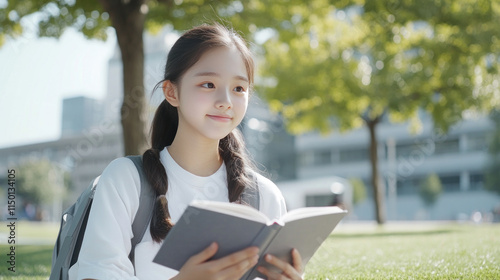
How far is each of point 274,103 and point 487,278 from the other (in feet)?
42.6

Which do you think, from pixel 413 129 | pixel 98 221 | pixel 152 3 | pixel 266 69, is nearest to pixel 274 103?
pixel 266 69

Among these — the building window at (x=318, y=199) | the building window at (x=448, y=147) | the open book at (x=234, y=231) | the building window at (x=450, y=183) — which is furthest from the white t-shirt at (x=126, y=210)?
the building window at (x=450, y=183)

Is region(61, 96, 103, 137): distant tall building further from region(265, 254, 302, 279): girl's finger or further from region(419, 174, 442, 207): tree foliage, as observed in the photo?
region(265, 254, 302, 279): girl's finger

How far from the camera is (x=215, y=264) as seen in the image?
173 cm

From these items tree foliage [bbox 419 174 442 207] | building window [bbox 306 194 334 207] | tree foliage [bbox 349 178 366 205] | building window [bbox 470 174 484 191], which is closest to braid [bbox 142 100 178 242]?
building window [bbox 306 194 334 207]

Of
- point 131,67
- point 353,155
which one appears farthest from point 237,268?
point 353,155

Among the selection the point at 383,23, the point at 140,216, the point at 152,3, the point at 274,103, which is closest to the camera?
the point at 140,216

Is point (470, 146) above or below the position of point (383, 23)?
below

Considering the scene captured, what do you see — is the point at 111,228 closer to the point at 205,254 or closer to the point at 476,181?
the point at 205,254

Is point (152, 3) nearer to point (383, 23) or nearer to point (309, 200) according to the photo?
point (383, 23)

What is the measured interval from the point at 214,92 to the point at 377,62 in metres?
11.9

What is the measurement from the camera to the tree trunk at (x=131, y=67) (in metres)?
7.45

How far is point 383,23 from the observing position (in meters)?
11.2

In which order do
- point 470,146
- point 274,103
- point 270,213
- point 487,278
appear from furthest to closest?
1. point 470,146
2. point 274,103
3. point 487,278
4. point 270,213
